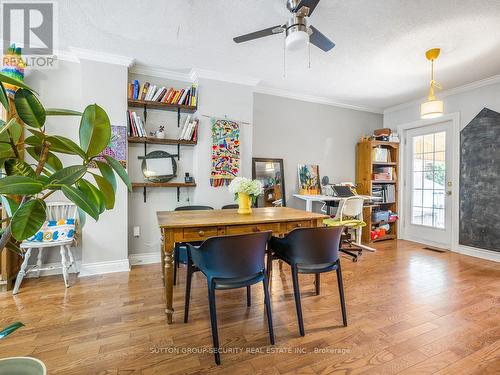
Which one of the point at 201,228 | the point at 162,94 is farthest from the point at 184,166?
the point at 201,228

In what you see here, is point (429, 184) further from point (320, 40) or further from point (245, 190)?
point (245, 190)

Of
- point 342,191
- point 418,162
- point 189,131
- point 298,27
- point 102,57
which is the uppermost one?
point 102,57

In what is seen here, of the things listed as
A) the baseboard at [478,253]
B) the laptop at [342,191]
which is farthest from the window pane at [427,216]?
the laptop at [342,191]

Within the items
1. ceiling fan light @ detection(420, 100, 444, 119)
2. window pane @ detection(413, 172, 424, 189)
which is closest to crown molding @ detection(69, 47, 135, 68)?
ceiling fan light @ detection(420, 100, 444, 119)

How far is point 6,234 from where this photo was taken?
0.77m

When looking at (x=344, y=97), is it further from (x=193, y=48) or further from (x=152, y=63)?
(x=152, y=63)

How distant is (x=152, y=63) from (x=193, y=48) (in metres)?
0.68

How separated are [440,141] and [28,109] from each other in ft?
16.7

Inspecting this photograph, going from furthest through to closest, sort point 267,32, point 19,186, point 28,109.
A: point 267,32 < point 28,109 < point 19,186

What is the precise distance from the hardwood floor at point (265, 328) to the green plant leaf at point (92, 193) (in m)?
1.11

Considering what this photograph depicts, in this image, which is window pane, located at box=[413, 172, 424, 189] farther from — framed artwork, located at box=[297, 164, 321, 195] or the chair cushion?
the chair cushion

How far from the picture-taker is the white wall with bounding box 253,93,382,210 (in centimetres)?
398

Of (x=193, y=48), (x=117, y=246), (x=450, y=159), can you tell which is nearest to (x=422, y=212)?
(x=450, y=159)

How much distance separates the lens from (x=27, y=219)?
66 centimetres
